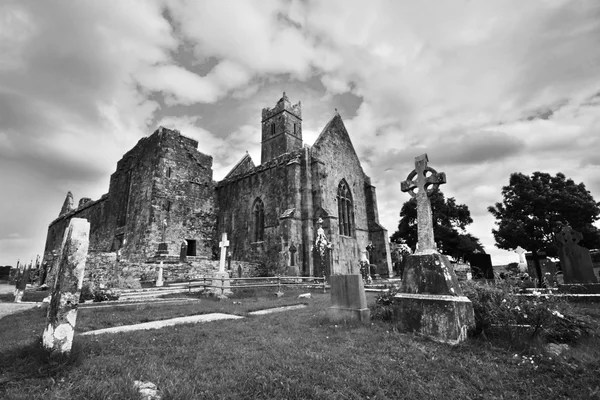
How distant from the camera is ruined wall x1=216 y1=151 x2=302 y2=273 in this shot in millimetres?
19781

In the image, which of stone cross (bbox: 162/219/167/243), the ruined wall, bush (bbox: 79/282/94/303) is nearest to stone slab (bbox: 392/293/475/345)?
bush (bbox: 79/282/94/303)

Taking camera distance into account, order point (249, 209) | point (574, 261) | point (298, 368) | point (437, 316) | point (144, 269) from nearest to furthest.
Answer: point (298, 368), point (437, 316), point (574, 261), point (144, 269), point (249, 209)

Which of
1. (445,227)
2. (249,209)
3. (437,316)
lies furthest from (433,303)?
(445,227)

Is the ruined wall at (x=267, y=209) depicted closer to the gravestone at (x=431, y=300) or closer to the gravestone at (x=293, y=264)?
the gravestone at (x=293, y=264)

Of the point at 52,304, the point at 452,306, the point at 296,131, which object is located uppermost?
the point at 296,131

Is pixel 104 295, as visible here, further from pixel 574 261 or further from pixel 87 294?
pixel 574 261

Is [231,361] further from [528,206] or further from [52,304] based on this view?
[528,206]

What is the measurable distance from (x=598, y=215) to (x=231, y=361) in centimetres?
3497

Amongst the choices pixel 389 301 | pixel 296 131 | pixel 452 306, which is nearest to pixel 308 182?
pixel 389 301

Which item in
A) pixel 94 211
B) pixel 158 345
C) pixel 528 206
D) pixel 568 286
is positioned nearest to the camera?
pixel 158 345

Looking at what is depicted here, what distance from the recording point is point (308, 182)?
Answer: 68.0 feet

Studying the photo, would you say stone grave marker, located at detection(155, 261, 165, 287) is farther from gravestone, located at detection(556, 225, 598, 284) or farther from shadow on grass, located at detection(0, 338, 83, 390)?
gravestone, located at detection(556, 225, 598, 284)

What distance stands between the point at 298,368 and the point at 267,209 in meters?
19.0

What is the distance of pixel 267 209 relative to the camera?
73.4 ft
